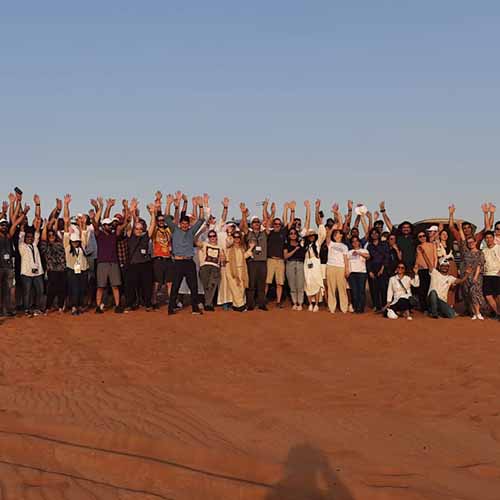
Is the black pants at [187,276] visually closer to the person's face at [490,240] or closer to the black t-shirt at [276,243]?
the black t-shirt at [276,243]

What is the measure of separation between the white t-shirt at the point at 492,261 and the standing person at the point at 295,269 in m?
3.83

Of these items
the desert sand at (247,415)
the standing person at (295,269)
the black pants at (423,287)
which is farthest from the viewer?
the standing person at (295,269)

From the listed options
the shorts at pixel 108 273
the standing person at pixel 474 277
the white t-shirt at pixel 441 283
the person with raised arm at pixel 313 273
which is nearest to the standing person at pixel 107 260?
the shorts at pixel 108 273

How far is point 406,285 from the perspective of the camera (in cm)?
1296

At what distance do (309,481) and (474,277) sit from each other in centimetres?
944

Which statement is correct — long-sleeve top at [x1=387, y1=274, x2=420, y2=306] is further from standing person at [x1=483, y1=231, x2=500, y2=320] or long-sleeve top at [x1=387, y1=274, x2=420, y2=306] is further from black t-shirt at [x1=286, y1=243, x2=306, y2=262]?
black t-shirt at [x1=286, y1=243, x2=306, y2=262]

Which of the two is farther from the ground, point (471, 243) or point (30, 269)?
point (471, 243)

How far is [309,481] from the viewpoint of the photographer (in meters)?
4.55

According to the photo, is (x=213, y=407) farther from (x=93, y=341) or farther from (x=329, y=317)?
(x=329, y=317)

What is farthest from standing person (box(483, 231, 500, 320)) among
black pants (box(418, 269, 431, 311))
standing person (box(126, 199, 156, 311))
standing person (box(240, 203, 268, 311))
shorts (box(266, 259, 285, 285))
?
standing person (box(126, 199, 156, 311))

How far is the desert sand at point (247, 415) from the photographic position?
4.50 metres

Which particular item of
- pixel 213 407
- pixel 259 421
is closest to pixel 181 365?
pixel 213 407

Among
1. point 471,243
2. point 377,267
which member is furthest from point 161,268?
point 471,243

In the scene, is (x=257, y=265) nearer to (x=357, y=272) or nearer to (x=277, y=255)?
(x=277, y=255)
